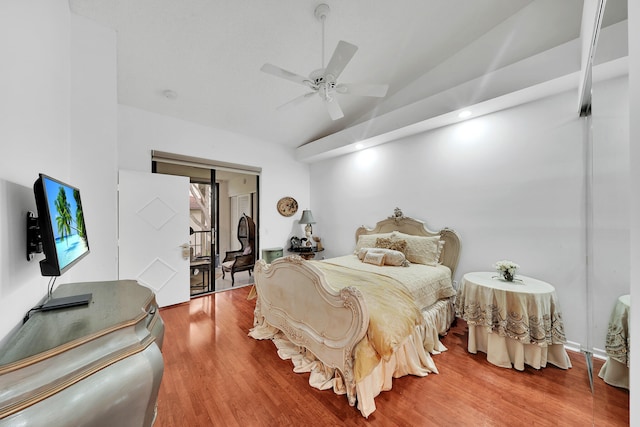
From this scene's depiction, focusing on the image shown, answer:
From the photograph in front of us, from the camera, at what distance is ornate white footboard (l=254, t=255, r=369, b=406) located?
5.45 ft

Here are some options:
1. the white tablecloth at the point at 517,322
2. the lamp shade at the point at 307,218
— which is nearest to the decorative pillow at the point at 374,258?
the white tablecloth at the point at 517,322

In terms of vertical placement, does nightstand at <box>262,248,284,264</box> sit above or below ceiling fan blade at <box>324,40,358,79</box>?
below

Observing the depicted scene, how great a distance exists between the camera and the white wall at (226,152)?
3332 mm

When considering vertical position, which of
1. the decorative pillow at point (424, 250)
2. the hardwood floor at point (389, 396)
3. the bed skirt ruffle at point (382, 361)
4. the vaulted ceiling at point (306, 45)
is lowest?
the hardwood floor at point (389, 396)

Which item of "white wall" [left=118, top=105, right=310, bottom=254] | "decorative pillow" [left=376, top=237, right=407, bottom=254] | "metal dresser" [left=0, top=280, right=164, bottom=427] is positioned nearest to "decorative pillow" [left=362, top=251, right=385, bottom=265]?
"decorative pillow" [left=376, top=237, right=407, bottom=254]

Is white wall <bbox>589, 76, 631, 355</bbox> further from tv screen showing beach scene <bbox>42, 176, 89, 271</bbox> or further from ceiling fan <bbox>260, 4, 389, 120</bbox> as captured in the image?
tv screen showing beach scene <bbox>42, 176, 89, 271</bbox>

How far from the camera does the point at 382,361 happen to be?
5.83ft

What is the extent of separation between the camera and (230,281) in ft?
15.5

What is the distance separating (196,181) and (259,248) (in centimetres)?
171

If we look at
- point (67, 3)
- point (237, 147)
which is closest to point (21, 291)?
point (67, 3)

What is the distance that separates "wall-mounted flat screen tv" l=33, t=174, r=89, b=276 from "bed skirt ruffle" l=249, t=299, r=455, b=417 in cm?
179

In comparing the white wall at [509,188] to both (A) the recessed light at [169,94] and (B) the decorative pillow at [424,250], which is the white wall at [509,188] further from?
(A) the recessed light at [169,94]

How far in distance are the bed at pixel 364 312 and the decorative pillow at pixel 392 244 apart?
0.05 ft

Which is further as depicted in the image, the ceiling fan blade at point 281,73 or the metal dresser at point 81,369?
the ceiling fan blade at point 281,73
